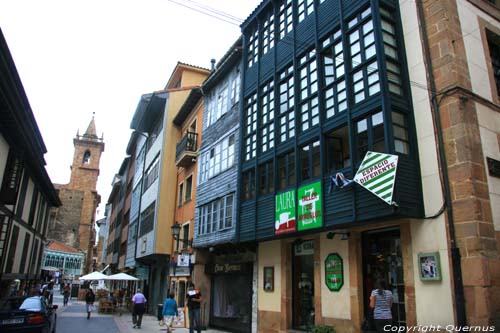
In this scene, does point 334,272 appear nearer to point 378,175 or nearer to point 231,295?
point 378,175

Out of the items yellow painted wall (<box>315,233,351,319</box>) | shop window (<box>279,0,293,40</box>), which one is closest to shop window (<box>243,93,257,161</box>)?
shop window (<box>279,0,293,40</box>)

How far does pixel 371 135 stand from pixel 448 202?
90.0 inches

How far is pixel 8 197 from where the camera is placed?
44.8ft

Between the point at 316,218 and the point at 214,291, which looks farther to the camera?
the point at 214,291

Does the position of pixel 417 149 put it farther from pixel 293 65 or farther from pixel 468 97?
pixel 293 65

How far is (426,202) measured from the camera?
9414 millimetres

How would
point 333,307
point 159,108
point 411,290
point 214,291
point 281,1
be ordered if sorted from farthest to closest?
point 159,108 → point 214,291 → point 281,1 → point 333,307 → point 411,290

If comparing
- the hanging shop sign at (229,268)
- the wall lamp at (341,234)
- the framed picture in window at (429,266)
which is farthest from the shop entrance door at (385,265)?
the hanging shop sign at (229,268)

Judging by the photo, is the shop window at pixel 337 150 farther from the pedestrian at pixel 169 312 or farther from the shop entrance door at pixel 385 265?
the pedestrian at pixel 169 312

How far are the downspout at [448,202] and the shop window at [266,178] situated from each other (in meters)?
5.89

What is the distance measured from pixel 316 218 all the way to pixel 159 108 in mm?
21331

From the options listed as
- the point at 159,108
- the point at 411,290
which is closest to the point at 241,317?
the point at 411,290

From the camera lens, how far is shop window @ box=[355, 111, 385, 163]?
9.91m

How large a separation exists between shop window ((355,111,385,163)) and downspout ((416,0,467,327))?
1215 mm
